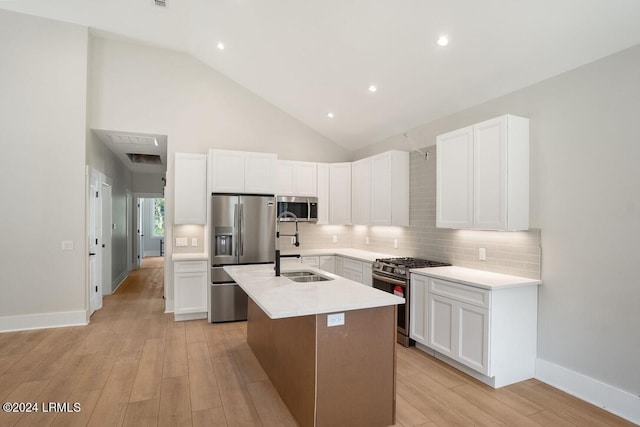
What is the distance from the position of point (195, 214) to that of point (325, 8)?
338 cm

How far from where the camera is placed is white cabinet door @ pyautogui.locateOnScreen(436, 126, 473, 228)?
3.47m

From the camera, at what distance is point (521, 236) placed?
3.33 metres

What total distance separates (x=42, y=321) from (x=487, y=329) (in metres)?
5.47

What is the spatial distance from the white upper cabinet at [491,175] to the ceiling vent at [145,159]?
641cm

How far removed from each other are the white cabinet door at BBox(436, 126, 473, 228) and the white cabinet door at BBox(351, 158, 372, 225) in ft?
5.29

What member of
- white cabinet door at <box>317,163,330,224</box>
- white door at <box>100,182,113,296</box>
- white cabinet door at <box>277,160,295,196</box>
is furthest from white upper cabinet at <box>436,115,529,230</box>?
white door at <box>100,182,113,296</box>

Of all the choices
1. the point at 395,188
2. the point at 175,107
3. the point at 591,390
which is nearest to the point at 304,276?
the point at 395,188

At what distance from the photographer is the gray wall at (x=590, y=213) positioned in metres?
2.60

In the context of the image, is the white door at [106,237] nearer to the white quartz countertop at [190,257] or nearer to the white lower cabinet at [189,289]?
the white quartz countertop at [190,257]

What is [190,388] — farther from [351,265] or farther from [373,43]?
[373,43]

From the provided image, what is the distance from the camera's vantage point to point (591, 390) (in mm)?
2781

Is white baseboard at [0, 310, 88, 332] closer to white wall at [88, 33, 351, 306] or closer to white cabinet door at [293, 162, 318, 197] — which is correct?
white wall at [88, 33, 351, 306]

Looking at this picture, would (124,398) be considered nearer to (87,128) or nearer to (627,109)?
(87,128)

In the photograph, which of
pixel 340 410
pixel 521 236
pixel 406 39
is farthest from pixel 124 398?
pixel 406 39
